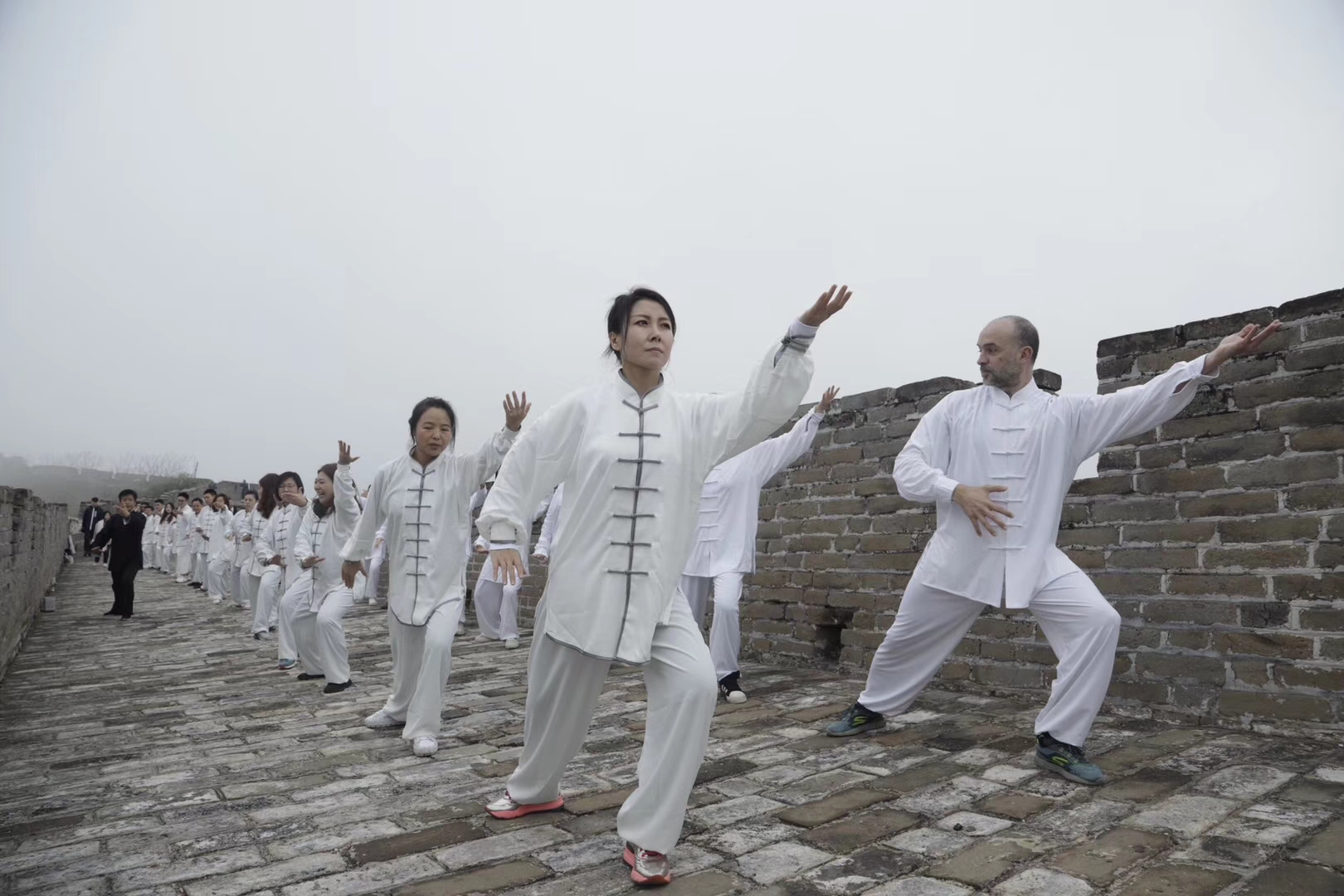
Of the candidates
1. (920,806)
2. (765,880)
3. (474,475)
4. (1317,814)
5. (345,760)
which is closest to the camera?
(765,880)

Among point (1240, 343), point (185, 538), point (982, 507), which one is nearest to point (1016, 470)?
point (982, 507)

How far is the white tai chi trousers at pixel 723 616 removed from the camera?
5.68 metres

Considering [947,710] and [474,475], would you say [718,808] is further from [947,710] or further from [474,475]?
[474,475]

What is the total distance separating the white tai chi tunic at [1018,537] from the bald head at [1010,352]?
2.1 inches

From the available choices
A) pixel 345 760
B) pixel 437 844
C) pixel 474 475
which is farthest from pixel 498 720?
pixel 437 844

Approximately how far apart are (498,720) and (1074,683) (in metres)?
3.09

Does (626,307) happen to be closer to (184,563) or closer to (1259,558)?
(1259,558)

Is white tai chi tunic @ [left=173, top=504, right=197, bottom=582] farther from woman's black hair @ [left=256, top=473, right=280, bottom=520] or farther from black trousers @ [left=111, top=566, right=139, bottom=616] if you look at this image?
woman's black hair @ [left=256, top=473, right=280, bottom=520]

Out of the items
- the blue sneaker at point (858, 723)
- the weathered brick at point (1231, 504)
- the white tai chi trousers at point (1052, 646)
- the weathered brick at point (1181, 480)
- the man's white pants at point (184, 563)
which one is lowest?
the man's white pants at point (184, 563)

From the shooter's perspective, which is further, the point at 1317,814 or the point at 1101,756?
the point at 1101,756

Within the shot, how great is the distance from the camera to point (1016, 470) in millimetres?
4090

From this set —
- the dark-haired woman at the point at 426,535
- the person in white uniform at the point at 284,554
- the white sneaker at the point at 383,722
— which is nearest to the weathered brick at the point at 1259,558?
the dark-haired woman at the point at 426,535

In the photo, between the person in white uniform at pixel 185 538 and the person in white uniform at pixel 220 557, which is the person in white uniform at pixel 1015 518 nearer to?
the person in white uniform at pixel 220 557

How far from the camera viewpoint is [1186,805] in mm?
3020
